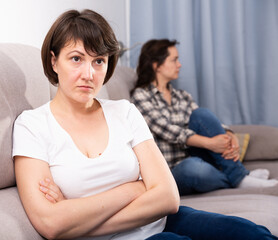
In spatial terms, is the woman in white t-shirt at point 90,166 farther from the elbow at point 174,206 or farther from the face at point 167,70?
the face at point 167,70

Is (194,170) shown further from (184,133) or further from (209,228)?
(209,228)

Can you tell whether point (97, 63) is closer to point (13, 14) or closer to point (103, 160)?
point (103, 160)

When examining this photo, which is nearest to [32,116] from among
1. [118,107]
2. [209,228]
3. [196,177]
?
[118,107]

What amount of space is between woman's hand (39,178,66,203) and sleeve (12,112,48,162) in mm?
74

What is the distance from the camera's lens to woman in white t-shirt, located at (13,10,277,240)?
1013 mm

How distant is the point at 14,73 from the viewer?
3.94ft

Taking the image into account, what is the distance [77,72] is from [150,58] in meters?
1.33

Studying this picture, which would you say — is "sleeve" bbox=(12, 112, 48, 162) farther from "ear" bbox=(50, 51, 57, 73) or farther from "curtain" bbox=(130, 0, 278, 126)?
"curtain" bbox=(130, 0, 278, 126)

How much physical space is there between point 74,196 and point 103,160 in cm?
13

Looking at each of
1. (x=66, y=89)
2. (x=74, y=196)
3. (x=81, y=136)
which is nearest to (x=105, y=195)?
(x=74, y=196)

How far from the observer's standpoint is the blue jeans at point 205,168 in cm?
189

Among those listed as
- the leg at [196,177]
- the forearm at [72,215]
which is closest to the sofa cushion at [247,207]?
the leg at [196,177]

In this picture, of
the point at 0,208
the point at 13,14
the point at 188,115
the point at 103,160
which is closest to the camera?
the point at 0,208

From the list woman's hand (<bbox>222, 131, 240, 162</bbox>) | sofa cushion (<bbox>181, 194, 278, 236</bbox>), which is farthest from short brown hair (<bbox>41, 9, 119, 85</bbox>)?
woman's hand (<bbox>222, 131, 240, 162</bbox>)
